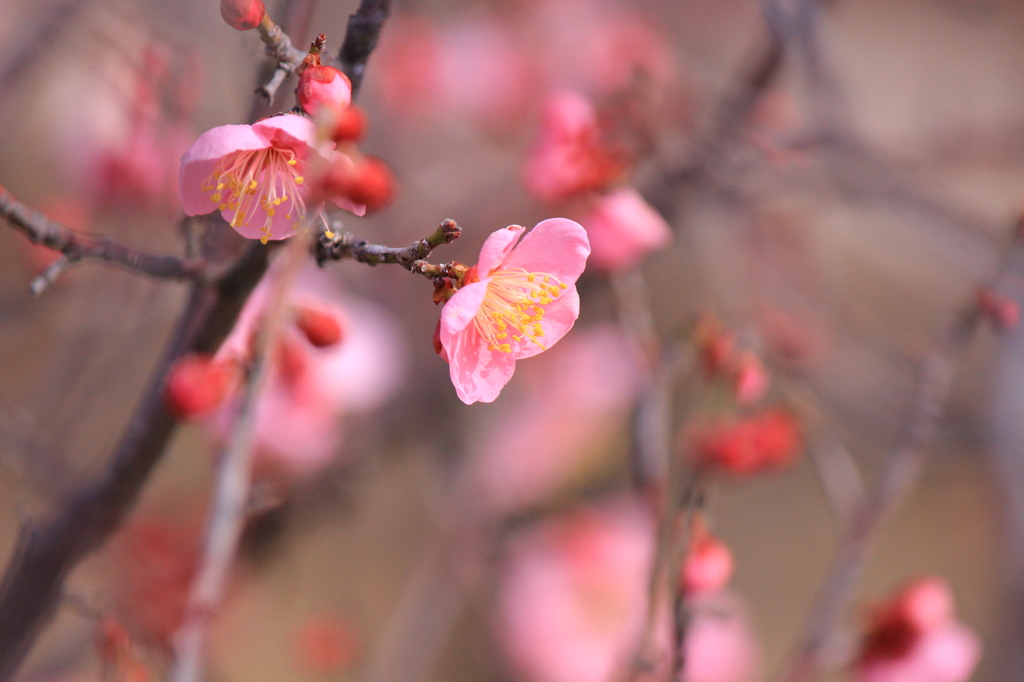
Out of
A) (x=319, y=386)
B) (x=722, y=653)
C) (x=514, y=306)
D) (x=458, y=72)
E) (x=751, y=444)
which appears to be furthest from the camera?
(x=458, y=72)

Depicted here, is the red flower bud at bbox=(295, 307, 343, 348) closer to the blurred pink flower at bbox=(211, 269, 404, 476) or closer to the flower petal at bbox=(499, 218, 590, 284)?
the flower petal at bbox=(499, 218, 590, 284)

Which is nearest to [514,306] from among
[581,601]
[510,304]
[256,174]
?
[510,304]

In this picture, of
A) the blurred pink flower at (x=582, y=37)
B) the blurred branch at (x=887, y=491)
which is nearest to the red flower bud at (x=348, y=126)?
the blurred branch at (x=887, y=491)

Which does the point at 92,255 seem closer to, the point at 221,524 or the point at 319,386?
the point at 221,524

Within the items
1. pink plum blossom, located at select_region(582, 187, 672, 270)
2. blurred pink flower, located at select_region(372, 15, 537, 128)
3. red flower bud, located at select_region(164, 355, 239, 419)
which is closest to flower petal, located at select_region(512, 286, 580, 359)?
red flower bud, located at select_region(164, 355, 239, 419)

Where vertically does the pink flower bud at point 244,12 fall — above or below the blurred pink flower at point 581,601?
above

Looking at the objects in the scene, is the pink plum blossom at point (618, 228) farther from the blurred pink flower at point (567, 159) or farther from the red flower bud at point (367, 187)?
the red flower bud at point (367, 187)

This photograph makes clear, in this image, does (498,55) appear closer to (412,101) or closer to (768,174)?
(412,101)
